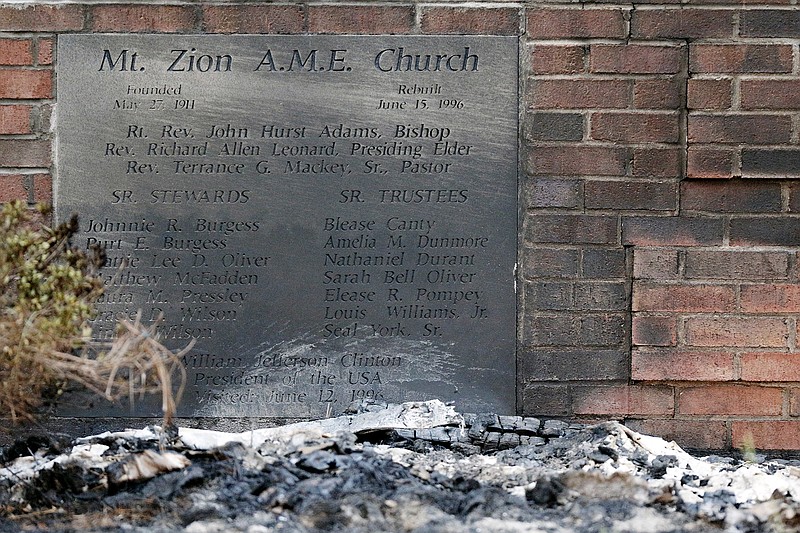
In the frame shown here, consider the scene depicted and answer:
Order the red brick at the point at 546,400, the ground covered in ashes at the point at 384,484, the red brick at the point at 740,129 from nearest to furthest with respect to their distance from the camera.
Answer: the ground covered in ashes at the point at 384,484
the red brick at the point at 740,129
the red brick at the point at 546,400

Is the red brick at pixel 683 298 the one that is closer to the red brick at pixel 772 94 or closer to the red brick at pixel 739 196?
the red brick at pixel 739 196

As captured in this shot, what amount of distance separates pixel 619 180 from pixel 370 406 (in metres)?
1.23

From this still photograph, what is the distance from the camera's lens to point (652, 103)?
3631 mm

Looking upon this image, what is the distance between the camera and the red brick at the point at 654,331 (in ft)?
11.9

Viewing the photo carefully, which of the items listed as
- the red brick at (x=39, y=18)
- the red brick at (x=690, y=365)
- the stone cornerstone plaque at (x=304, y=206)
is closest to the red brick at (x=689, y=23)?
the stone cornerstone plaque at (x=304, y=206)

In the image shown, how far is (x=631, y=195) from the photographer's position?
143 inches

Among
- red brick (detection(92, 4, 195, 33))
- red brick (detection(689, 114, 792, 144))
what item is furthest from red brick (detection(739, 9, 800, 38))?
red brick (detection(92, 4, 195, 33))

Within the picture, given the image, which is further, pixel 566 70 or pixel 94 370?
pixel 566 70

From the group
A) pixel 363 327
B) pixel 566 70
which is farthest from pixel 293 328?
pixel 566 70

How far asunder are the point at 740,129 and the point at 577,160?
59 centimetres

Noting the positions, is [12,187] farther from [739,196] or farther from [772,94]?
[772,94]

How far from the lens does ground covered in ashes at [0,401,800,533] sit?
2459mm

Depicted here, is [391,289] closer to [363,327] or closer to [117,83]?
[363,327]

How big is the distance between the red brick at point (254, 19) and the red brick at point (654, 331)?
1.66 meters
